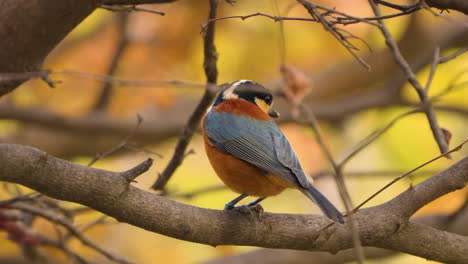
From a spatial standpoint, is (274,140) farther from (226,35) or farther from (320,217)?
(226,35)

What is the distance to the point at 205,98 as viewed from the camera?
11.9 feet

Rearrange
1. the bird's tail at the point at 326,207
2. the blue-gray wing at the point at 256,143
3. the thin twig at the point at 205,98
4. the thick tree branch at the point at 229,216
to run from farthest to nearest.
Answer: the blue-gray wing at the point at 256,143 → the thin twig at the point at 205,98 → the bird's tail at the point at 326,207 → the thick tree branch at the point at 229,216

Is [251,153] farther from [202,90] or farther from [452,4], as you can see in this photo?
[202,90]

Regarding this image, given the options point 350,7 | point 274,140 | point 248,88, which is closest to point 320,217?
point 274,140

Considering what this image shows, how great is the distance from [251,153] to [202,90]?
372cm

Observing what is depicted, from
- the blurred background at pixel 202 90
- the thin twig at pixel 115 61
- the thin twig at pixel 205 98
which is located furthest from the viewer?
the blurred background at pixel 202 90

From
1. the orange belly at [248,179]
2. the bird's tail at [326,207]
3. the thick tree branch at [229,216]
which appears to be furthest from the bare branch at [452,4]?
the orange belly at [248,179]

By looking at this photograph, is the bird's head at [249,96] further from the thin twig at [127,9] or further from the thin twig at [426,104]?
the thin twig at [127,9]

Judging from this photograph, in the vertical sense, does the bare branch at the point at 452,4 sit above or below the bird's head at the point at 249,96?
above

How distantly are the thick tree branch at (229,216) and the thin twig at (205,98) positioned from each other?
0.66 meters

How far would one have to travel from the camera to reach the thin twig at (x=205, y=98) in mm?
3326

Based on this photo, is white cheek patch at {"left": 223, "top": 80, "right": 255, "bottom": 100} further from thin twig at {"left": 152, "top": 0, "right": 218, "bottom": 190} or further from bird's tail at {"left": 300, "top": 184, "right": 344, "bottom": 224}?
bird's tail at {"left": 300, "top": 184, "right": 344, "bottom": 224}

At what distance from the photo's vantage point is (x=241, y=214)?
3119 mm

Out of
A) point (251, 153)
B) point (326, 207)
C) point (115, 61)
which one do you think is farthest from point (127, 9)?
point (115, 61)
